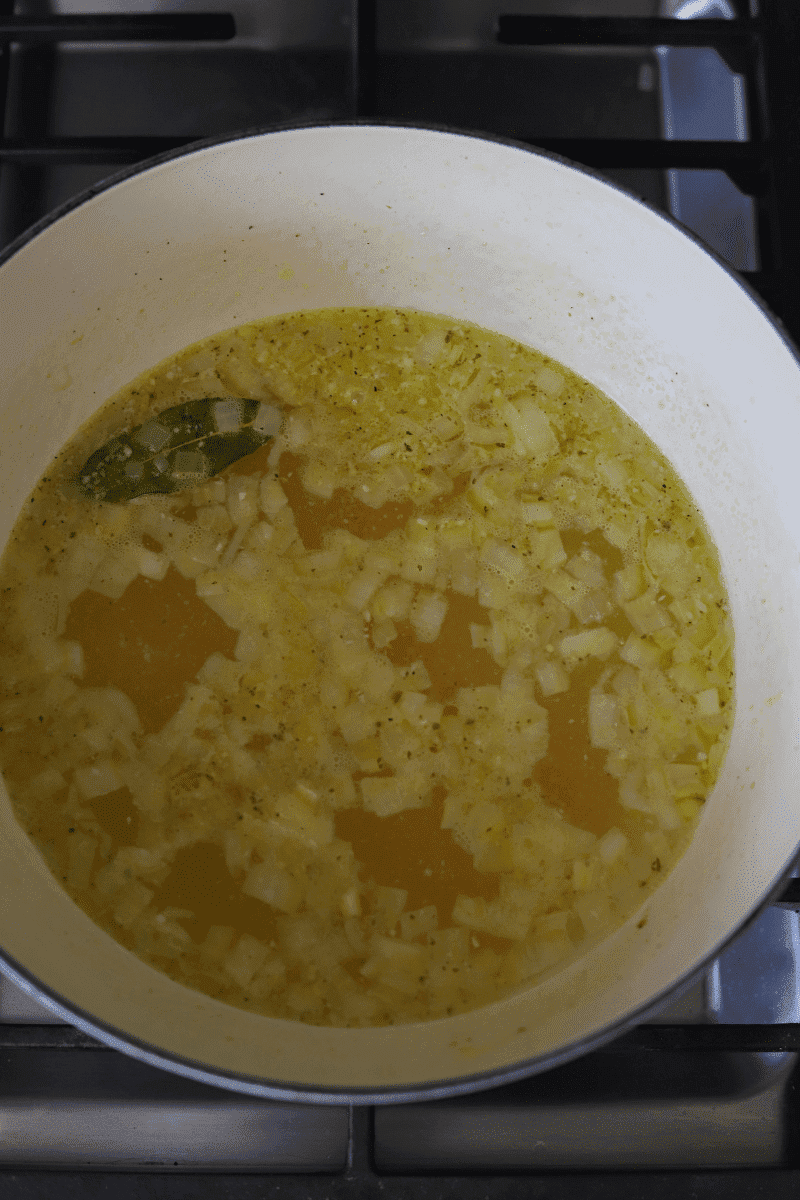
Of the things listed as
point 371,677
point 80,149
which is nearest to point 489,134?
point 80,149

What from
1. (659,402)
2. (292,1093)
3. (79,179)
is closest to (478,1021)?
(292,1093)

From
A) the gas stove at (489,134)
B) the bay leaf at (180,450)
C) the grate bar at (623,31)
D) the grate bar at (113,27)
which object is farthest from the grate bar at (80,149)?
the grate bar at (623,31)

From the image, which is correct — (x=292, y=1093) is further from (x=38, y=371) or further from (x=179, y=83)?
(x=179, y=83)

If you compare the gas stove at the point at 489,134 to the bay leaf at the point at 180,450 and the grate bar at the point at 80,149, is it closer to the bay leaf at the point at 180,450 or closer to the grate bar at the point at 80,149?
the grate bar at the point at 80,149

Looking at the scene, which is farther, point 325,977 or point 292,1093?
point 325,977

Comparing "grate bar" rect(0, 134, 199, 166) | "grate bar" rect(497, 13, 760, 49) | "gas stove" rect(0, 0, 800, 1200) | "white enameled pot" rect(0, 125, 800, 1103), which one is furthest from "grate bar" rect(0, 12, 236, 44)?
"grate bar" rect(497, 13, 760, 49)

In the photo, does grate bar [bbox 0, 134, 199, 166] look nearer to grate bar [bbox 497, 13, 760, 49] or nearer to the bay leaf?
the bay leaf
